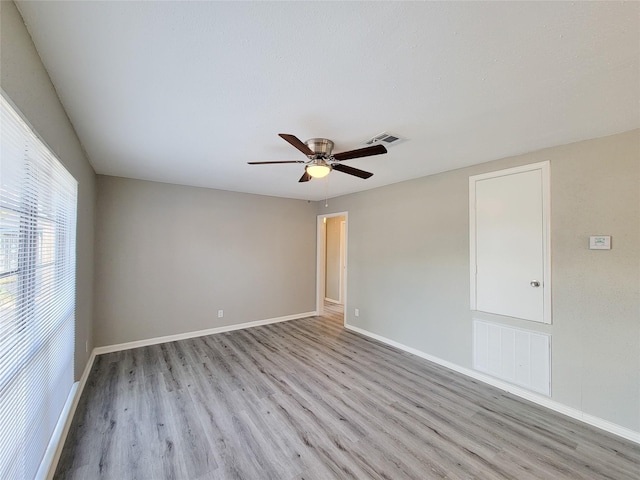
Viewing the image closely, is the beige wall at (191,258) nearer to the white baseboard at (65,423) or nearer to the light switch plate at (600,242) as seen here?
the white baseboard at (65,423)

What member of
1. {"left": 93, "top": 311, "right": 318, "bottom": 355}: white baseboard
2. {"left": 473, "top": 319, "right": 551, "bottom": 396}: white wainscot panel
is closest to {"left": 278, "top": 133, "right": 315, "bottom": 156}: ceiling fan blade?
{"left": 473, "top": 319, "right": 551, "bottom": 396}: white wainscot panel

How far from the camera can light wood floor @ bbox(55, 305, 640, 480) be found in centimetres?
183

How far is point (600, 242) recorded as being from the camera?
2.31 m

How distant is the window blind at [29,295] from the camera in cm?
120

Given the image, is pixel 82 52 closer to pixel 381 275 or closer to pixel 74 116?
pixel 74 116

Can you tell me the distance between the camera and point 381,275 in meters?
4.33

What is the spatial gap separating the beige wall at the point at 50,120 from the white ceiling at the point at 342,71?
8cm

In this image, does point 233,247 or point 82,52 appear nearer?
point 82,52

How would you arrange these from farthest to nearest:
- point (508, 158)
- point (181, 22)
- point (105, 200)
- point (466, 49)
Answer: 1. point (105, 200)
2. point (508, 158)
3. point (466, 49)
4. point (181, 22)

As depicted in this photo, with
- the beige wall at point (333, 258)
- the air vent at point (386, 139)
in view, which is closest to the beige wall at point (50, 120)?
the air vent at point (386, 139)

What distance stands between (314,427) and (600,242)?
2920 millimetres

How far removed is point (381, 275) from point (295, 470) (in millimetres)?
2953

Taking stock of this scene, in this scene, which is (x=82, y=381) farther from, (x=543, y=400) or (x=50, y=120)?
→ (x=543, y=400)

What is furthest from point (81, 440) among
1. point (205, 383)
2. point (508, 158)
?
point (508, 158)
